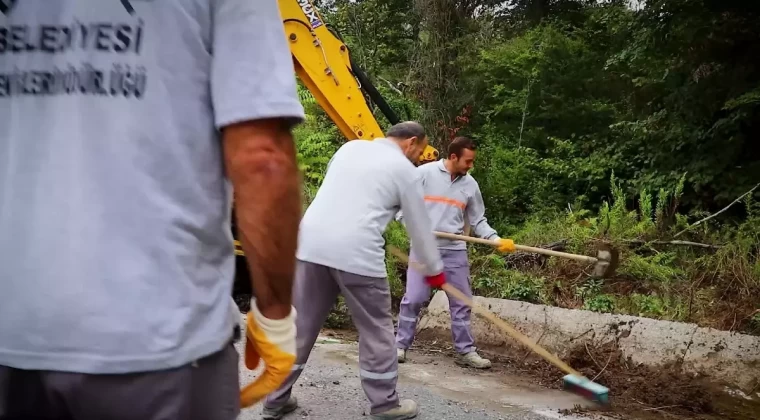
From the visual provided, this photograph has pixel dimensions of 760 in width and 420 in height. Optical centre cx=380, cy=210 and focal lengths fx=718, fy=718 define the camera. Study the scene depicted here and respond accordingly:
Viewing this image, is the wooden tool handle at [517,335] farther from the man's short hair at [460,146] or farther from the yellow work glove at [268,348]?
the yellow work glove at [268,348]

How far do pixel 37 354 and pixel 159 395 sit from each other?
0.21 metres

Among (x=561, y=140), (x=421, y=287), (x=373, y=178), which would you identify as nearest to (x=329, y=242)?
(x=373, y=178)

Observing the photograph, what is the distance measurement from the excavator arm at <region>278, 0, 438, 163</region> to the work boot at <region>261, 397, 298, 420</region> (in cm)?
306

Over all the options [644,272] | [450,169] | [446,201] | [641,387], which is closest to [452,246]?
[446,201]

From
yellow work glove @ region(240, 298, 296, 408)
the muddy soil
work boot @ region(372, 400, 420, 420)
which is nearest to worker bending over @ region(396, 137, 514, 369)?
the muddy soil

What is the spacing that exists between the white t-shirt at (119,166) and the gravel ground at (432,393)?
3315 millimetres

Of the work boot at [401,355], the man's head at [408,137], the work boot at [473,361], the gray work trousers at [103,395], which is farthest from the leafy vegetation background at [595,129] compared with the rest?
the gray work trousers at [103,395]

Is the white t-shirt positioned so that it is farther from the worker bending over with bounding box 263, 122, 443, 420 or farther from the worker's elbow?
the worker bending over with bounding box 263, 122, 443, 420

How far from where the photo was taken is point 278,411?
432 cm

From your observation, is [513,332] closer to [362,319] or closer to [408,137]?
[362,319]

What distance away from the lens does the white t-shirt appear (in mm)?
1177

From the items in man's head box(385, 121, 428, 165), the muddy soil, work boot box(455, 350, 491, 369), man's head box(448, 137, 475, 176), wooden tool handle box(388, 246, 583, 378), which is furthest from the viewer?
man's head box(448, 137, 475, 176)

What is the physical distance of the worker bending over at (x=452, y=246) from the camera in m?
6.20

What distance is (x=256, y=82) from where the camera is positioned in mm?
1264
